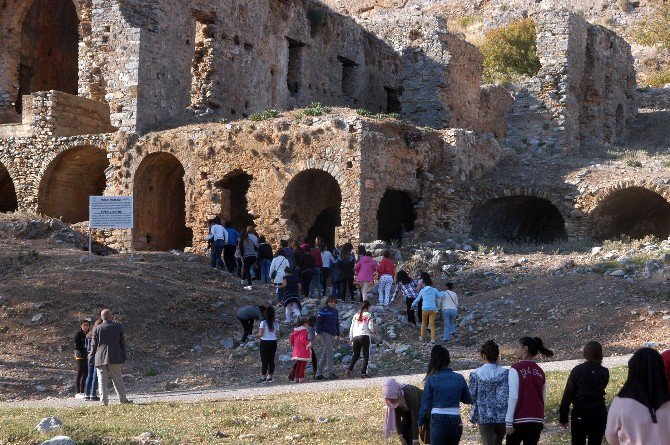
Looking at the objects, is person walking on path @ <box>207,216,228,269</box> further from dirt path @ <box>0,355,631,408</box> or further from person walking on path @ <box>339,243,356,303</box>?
dirt path @ <box>0,355,631,408</box>

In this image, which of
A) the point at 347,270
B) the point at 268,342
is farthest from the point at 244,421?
the point at 347,270

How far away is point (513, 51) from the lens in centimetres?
5038

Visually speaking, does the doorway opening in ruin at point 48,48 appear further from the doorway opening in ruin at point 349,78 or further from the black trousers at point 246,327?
the black trousers at point 246,327

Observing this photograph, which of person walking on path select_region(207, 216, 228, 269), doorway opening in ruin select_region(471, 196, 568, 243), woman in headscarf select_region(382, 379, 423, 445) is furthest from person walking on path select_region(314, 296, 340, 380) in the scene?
doorway opening in ruin select_region(471, 196, 568, 243)

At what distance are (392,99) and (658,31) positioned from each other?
531 inches

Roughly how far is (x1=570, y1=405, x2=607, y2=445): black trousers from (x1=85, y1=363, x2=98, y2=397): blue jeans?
8.36 metres

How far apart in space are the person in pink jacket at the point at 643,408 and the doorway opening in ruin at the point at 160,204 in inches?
912

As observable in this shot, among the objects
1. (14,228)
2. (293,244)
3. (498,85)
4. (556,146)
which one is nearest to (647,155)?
(556,146)

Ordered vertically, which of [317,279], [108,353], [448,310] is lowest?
[108,353]

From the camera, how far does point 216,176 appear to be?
29.0m

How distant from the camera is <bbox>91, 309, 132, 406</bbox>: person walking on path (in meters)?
15.6

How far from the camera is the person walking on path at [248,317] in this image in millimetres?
20719

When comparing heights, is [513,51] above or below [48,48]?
above

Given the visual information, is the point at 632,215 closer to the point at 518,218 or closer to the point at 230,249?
the point at 518,218
